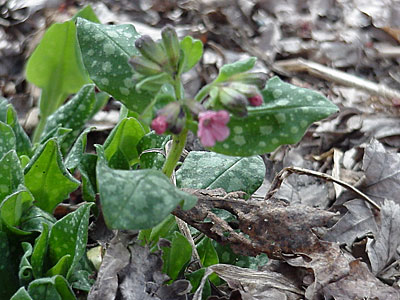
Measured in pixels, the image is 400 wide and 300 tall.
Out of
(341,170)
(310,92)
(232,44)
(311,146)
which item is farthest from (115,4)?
(310,92)

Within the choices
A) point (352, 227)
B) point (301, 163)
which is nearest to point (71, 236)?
point (352, 227)

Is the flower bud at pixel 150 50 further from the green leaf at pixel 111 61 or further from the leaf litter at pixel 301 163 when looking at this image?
the leaf litter at pixel 301 163

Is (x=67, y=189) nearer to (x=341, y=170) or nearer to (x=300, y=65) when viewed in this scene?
(x=341, y=170)

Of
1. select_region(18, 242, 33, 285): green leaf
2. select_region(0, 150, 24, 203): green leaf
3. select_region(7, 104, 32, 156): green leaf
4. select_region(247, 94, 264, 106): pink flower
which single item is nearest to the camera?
select_region(247, 94, 264, 106): pink flower

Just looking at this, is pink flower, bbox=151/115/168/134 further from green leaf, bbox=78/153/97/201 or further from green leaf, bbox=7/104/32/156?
green leaf, bbox=7/104/32/156

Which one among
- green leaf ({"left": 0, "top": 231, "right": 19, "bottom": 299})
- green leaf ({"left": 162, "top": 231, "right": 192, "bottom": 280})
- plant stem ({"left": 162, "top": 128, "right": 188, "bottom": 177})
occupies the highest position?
plant stem ({"left": 162, "top": 128, "right": 188, "bottom": 177})

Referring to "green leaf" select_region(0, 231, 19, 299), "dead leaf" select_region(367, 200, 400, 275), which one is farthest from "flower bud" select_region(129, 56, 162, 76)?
"dead leaf" select_region(367, 200, 400, 275)

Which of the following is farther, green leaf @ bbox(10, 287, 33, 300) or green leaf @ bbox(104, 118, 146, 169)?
green leaf @ bbox(104, 118, 146, 169)
